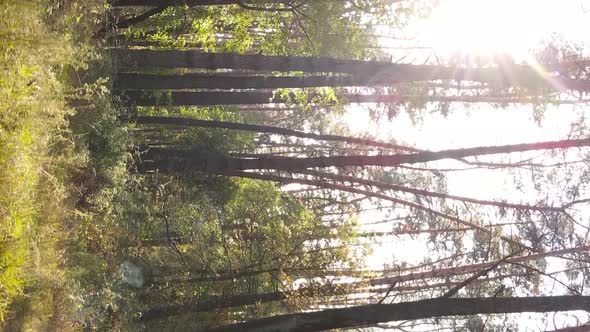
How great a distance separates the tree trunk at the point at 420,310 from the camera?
6761 millimetres

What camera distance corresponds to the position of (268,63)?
862cm

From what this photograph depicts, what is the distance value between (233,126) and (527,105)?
6002 millimetres

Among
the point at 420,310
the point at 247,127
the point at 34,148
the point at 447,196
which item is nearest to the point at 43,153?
the point at 34,148

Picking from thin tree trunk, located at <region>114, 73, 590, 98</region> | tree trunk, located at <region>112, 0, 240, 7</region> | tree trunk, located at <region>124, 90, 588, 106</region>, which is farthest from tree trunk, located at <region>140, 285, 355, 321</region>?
tree trunk, located at <region>112, 0, 240, 7</region>

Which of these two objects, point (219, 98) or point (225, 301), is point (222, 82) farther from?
point (225, 301)

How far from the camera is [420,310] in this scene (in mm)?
6934

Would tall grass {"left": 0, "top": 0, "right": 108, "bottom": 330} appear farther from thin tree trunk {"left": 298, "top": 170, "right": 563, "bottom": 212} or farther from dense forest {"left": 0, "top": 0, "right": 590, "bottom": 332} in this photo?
thin tree trunk {"left": 298, "top": 170, "right": 563, "bottom": 212}

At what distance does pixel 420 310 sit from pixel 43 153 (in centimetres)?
527

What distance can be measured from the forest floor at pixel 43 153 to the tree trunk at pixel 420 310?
3.21 m

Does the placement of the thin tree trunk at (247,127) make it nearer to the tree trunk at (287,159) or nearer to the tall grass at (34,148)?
the tree trunk at (287,159)

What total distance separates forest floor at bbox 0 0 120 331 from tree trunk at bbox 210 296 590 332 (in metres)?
3.21

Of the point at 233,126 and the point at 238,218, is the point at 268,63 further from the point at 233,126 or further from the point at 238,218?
the point at 238,218

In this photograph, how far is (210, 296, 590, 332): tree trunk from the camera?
6.76 meters

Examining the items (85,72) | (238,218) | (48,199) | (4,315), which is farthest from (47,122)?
(238,218)
